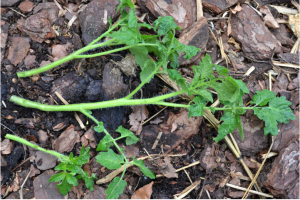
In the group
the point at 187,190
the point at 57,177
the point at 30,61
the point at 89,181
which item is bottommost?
the point at 187,190

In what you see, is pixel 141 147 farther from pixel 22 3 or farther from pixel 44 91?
pixel 22 3

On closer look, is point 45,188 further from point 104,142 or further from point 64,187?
point 104,142

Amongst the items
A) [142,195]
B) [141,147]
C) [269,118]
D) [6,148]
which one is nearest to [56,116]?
[6,148]

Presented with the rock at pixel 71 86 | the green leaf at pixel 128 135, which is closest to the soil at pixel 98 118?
the rock at pixel 71 86

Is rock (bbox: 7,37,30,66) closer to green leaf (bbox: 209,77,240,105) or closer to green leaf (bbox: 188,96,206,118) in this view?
green leaf (bbox: 188,96,206,118)

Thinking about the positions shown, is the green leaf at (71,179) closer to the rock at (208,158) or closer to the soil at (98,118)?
the soil at (98,118)

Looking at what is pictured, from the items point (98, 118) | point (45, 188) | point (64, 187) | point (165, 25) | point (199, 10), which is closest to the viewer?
point (165, 25)

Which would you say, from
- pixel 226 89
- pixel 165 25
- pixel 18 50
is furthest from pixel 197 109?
pixel 18 50
